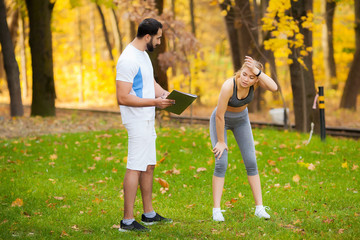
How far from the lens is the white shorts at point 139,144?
14.6ft

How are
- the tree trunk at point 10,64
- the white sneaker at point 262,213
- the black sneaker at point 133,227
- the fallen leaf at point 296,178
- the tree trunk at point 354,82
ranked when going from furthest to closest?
the tree trunk at point 354,82
the tree trunk at point 10,64
the fallen leaf at point 296,178
the white sneaker at point 262,213
the black sneaker at point 133,227

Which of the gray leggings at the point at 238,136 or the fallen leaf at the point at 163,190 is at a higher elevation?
the gray leggings at the point at 238,136

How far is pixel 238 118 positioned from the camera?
4.98 m

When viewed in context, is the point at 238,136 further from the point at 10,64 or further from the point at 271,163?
the point at 10,64

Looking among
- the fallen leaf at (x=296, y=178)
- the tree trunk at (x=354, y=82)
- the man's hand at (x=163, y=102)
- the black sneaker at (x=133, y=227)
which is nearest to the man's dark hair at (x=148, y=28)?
the man's hand at (x=163, y=102)

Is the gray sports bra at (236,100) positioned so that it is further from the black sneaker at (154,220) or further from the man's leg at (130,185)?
the black sneaker at (154,220)

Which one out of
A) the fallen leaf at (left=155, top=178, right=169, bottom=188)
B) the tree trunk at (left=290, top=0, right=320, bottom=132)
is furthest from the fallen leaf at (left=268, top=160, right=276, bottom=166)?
the tree trunk at (left=290, top=0, right=320, bottom=132)

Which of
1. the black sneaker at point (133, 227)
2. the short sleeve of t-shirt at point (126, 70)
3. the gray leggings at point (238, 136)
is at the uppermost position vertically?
the short sleeve of t-shirt at point (126, 70)

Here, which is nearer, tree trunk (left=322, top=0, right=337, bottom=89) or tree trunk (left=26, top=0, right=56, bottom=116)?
tree trunk (left=26, top=0, right=56, bottom=116)

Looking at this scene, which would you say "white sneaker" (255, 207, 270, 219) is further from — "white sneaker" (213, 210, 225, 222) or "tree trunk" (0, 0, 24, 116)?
"tree trunk" (0, 0, 24, 116)

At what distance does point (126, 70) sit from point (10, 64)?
11944 mm

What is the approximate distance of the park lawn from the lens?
4727 millimetres

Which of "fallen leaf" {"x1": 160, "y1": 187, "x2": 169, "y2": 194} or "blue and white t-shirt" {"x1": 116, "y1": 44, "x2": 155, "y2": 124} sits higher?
"blue and white t-shirt" {"x1": 116, "y1": 44, "x2": 155, "y2": 124}

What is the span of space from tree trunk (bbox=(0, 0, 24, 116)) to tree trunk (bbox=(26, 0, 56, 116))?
586mm
